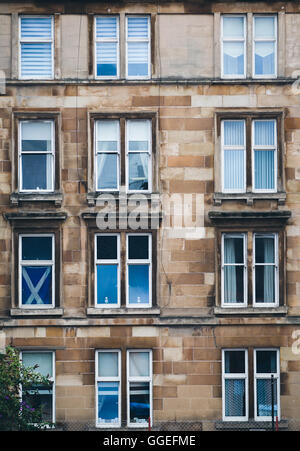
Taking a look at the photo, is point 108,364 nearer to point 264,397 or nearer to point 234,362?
point 234,362

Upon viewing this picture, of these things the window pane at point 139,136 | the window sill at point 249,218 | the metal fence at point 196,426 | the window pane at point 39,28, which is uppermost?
the window pane at point 39,28

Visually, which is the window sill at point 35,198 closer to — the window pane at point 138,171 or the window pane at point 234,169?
the window pane at point 138,171

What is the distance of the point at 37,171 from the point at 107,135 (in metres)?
2.40

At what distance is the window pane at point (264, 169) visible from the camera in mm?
32000

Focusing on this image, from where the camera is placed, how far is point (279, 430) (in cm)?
3125

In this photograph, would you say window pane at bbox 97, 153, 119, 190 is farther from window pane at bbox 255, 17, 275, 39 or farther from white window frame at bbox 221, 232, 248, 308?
window pane at bbox 255, 17, 275, 39

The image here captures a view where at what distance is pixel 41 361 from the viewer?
104ft

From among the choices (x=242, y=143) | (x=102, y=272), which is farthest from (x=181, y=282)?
(x=242, y=143)

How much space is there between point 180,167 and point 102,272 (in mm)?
3977

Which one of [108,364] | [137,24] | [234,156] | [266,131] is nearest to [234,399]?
[108,364]

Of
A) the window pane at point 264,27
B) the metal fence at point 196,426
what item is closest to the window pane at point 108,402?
the metal fence at point 196,426

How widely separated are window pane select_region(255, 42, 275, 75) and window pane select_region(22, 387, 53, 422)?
11683mm

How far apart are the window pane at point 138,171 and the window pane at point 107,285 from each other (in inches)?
103

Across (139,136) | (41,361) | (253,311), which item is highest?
(139,136)
